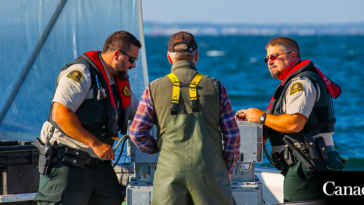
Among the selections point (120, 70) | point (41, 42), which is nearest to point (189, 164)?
point (120, 70)

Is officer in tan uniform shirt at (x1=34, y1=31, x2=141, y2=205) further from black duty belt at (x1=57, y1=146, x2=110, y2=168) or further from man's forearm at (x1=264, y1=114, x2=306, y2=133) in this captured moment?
man's forearm at (x1=264, y1=114, x2=306, y2=133)

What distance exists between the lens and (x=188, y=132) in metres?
2.40

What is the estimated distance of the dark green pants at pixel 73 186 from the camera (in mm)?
2850

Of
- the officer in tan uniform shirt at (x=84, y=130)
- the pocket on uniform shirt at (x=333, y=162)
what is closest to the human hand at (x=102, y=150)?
the officer in tan uniform shirt at (x=84, y=130)

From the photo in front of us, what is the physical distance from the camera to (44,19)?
4.59m

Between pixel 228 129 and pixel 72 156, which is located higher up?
pixel 228 129

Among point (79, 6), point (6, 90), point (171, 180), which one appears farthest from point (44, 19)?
point (171, 180)

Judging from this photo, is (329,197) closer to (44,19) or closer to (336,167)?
(336,167)

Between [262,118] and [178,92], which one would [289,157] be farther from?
[178,92]

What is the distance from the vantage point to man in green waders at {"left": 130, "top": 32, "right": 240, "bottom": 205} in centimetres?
239

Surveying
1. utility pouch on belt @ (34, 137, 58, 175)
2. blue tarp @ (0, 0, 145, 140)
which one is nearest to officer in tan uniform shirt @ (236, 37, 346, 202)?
utility pouch on belt @ (34, 137, 58, 175)

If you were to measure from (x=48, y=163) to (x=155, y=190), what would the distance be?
88 centimetres

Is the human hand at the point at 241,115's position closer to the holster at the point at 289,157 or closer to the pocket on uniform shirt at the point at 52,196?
the holster at the point at 289,157

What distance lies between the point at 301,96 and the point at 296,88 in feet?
0.26
